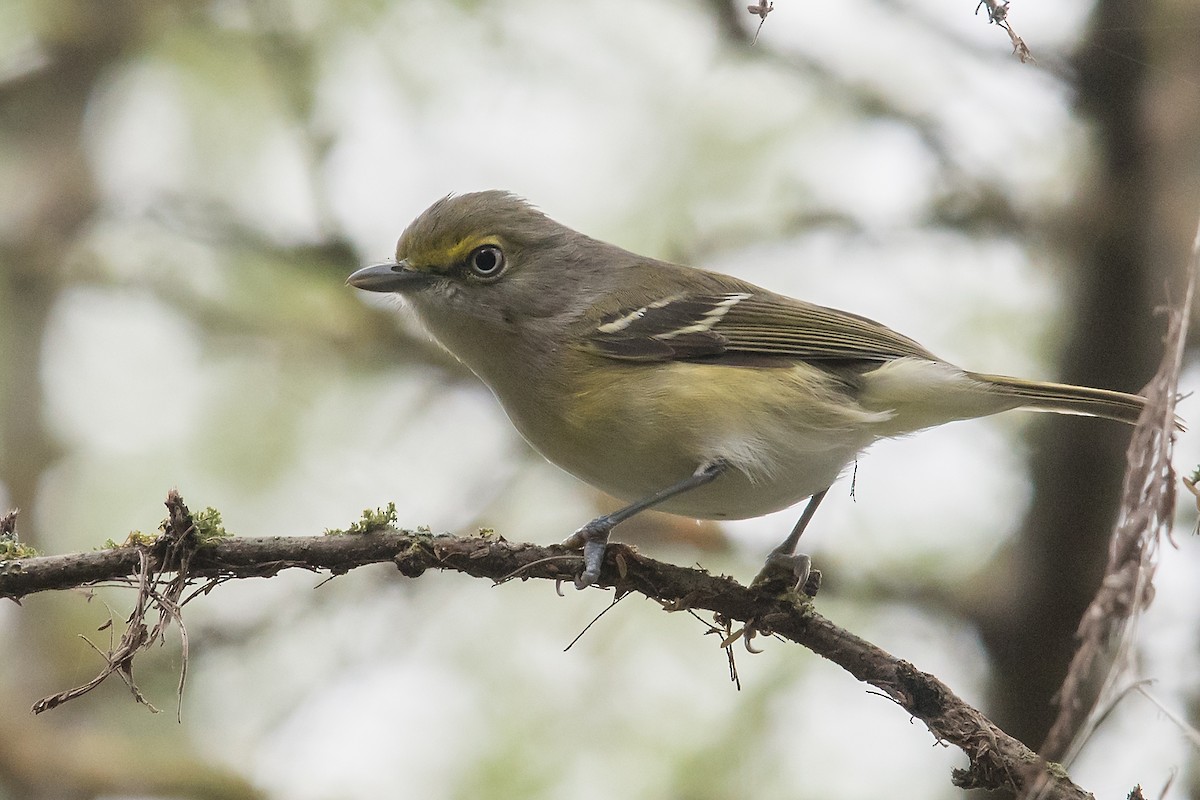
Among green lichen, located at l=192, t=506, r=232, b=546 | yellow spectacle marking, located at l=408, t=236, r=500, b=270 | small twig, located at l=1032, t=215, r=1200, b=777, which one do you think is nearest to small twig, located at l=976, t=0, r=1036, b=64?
small twig, located at l=1032, t=215, r=1200, b=777

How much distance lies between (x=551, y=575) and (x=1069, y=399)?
1.98 meters

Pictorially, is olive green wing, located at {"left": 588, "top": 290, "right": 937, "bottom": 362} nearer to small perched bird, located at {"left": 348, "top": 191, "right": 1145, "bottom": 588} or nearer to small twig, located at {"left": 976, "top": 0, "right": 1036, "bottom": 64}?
small perched bird, located at {"left": 348, "top": 191, "right": 1145, "bottom": 588}

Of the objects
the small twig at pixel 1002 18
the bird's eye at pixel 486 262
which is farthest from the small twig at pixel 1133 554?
the bird's eye at pixel 486 262

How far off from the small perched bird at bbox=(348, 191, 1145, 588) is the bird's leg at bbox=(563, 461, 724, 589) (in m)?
0.01

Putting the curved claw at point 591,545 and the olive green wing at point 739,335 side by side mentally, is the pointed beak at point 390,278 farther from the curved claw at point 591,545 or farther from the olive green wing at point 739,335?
the curved claw at point 591,545

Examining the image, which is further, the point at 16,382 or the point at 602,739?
the point at 16,382

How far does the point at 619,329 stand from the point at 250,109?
13.3 ft

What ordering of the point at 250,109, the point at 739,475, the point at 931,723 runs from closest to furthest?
1. the point at 931,723
2. the point at 739,475
3. the point at 250,109

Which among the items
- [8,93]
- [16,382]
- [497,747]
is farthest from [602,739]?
[8,93]

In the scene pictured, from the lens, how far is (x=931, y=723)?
2.76m

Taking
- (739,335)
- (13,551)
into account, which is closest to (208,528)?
(13,551)

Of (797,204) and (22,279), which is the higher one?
(797,204)

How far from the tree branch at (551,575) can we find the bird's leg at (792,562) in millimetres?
80

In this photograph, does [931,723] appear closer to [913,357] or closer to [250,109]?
[913,357]
